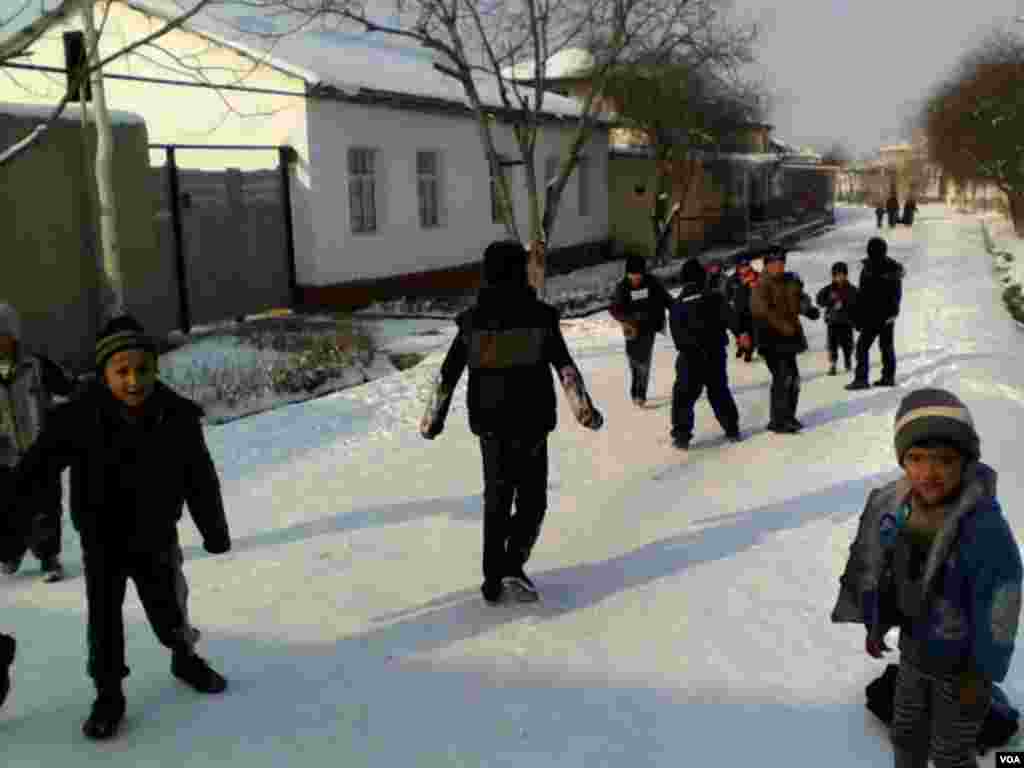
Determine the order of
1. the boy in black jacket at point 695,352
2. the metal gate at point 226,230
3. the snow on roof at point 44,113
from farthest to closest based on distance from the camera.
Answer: the metal gate at point 226,230
the snow on roof at point 44,113
the boy in black jacket at point 695,352

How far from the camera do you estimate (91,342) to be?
11.6 meters

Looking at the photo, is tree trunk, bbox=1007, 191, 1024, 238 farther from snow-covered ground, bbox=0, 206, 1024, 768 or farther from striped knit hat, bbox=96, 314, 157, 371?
striped knit hat, bbox=96, 314, 157, 371

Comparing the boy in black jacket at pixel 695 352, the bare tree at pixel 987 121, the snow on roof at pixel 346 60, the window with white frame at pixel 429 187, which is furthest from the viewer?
the bare tree at pixel 987 121

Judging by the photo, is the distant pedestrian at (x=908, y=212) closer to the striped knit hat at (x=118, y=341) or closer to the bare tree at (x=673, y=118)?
the bare tree at (x=673, y=118)

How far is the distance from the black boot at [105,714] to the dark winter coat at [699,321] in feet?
17.4

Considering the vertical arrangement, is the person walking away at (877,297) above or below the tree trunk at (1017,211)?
below

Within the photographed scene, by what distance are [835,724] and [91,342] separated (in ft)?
32.6

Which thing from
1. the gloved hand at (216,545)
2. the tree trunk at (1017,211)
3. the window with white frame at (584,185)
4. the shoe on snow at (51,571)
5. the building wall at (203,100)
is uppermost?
the building wall at (203,100)

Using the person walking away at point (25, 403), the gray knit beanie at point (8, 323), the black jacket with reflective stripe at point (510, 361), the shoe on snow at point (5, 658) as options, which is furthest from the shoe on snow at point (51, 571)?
the black jacket with reflective stripe at point (510, 361)

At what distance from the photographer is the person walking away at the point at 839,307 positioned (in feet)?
35.1

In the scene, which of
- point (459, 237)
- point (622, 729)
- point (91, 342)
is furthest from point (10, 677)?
point (459, 237)

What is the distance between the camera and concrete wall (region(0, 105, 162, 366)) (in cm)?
1063

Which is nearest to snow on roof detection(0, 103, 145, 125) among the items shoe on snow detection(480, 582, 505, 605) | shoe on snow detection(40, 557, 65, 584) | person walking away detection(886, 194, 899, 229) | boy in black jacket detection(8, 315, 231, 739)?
shoe on snow detection(40, 557, 65, 584)

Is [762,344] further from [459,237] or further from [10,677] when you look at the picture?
[459,237]
